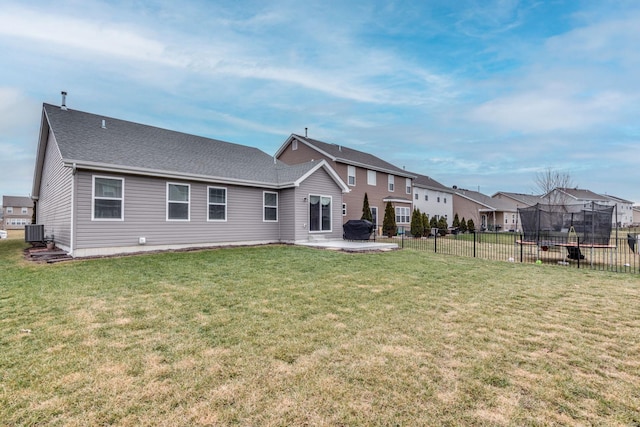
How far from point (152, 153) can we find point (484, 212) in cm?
4060

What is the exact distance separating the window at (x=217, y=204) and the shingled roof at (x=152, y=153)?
0.59m

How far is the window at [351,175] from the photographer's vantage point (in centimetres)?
2284

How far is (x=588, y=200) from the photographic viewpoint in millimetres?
45719

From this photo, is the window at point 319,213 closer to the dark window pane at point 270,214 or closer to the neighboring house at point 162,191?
the neighboring house at point 162,191

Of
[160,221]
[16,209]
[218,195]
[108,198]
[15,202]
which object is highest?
[15,202]

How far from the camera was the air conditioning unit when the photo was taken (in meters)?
13.2

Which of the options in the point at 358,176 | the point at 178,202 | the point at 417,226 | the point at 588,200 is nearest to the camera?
the point at 178,202

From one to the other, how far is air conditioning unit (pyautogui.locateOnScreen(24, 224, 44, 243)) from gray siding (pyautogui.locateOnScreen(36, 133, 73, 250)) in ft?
1.10

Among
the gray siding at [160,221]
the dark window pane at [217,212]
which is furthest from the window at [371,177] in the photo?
the dark window pane at [217,212]

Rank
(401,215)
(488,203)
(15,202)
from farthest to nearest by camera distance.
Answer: (15,202) < (488,203) < (401,215)

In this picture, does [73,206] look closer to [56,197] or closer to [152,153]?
[152,153]

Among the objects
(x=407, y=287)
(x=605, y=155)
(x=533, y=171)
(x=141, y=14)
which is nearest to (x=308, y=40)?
(x=141, y=14)

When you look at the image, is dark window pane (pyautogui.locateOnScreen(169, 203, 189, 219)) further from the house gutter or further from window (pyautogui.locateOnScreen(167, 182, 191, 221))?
the house gutter

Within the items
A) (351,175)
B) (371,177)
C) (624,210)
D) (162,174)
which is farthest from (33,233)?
(624,210)
